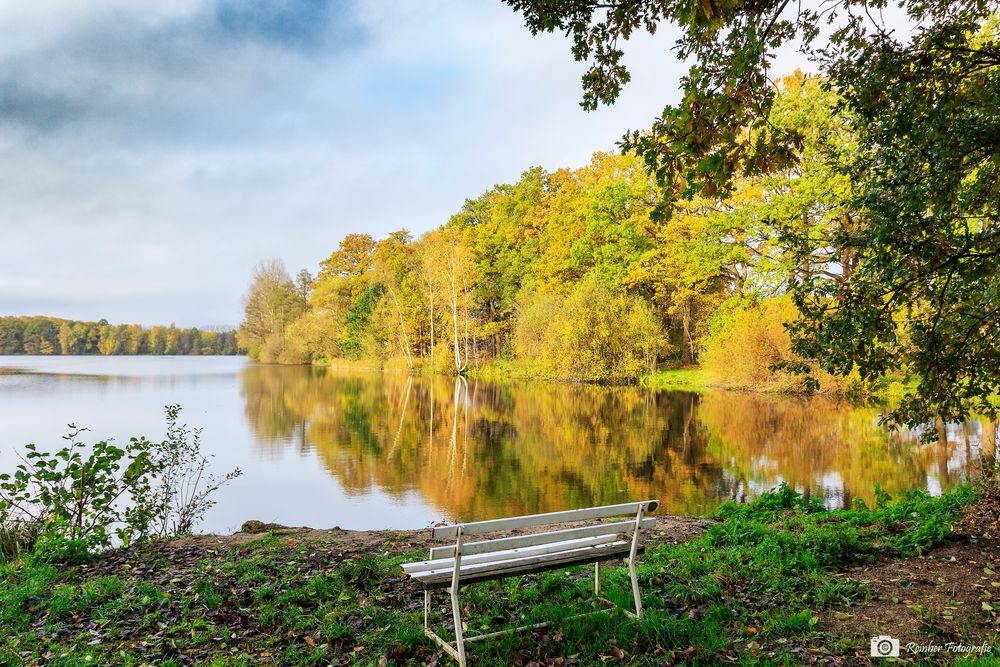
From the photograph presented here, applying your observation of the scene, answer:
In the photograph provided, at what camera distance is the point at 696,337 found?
34500mm

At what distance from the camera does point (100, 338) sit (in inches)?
3142

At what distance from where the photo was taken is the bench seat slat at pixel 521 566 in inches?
142

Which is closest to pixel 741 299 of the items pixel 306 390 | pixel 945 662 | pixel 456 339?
pixel 456 339

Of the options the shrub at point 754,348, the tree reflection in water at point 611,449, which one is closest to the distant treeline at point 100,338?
the tree reflection in water at point 611,449

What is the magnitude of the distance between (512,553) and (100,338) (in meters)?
92.4

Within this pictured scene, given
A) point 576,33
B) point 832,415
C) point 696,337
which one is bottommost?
point 832,415

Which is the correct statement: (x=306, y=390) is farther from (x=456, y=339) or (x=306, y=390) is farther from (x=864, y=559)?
(x=864, y=559)

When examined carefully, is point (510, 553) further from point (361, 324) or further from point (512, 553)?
point (361, 324)

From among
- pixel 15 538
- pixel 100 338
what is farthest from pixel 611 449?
pixel 100 338

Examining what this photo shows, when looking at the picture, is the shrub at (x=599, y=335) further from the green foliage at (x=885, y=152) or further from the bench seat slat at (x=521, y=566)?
the bench seat slat at (x=521, y=566)

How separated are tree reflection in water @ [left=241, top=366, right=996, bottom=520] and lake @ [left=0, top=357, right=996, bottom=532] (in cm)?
5

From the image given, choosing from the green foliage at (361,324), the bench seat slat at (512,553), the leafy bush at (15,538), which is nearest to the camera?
the bench seat slat at (512,553)

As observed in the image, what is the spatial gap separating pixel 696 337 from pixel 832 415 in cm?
1619

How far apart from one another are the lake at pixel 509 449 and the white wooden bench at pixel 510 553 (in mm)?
4003
